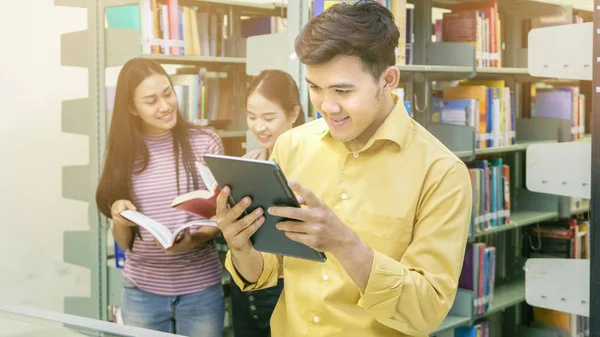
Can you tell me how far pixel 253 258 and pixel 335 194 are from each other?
23 centimetres

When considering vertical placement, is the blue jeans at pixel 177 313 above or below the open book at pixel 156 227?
below

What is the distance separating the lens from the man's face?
1.63 m

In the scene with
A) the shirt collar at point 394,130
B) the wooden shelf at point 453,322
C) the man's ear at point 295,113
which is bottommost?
the wooden shelf at point 453,322

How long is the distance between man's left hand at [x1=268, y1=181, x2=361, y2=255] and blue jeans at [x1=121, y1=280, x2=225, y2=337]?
1.39 m

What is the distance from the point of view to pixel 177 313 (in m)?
2.82

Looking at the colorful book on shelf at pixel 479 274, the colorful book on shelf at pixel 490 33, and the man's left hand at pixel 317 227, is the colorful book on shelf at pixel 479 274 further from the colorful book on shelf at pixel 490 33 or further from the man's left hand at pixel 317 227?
the man's left hand at pixel 317 227

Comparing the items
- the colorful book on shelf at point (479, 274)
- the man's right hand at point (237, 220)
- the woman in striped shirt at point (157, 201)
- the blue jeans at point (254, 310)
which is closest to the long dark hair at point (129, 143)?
the woman in striped shirt at point (157, 201)

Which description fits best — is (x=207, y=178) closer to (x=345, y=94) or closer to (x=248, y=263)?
(x=248, y=263)

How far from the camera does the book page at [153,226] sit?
106 inches

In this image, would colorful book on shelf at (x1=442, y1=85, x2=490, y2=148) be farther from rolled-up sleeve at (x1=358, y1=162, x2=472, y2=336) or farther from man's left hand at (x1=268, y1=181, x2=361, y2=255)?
man's left hand at (x1=268, y1=181, x2=361, y2=255)

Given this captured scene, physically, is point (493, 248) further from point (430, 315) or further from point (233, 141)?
point (430, 315)

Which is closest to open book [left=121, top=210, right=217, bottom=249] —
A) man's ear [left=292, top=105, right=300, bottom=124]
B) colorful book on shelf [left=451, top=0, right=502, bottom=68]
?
man's ear [left=292, top=105, right=300, bottom=124]

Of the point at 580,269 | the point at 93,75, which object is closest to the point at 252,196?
the point at 580,269

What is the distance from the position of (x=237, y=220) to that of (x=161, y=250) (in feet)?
4.27
